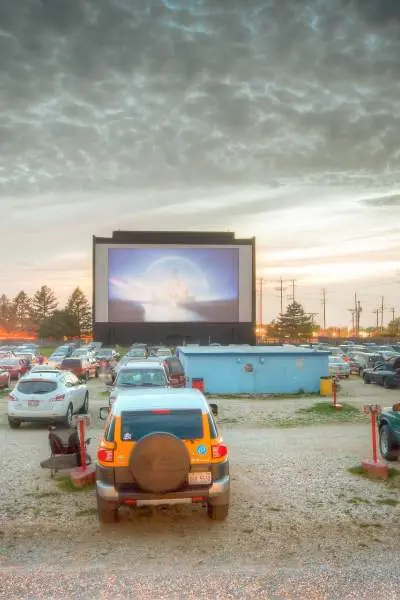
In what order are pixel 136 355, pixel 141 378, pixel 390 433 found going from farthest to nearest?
pixel 136 355 → pixel 141 378 → pixel 390 433

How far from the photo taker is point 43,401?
1866 cm

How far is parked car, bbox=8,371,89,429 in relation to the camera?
1866 cm

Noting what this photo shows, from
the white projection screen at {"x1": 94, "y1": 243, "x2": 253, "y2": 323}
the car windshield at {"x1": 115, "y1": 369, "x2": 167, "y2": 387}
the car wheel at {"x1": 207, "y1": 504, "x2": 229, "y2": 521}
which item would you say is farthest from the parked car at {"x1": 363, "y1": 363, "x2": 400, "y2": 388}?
the white projection screen at {"x1": 94, "y1": 243, "x2": 253, "y2": 323}

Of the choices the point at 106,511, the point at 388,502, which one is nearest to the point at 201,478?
the point at 106,511

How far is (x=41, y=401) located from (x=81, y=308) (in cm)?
14514

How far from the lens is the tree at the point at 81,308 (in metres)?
159

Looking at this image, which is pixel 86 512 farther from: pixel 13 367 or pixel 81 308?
pixel 81 308

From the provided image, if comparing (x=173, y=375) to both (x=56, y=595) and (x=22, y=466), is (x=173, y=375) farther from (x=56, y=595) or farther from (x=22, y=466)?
(x=56, y=595)

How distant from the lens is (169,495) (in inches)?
332

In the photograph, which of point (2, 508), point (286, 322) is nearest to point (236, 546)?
point (2, 508)

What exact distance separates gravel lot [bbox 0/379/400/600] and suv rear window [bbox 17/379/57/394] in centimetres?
505

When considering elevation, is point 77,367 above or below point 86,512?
above

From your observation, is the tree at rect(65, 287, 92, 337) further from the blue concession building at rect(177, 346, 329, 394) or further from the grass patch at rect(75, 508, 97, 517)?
the grass patch at rect(75, 508, 97, 517)

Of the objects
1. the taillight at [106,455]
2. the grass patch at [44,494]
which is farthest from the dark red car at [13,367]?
the taillight at [106,455]
